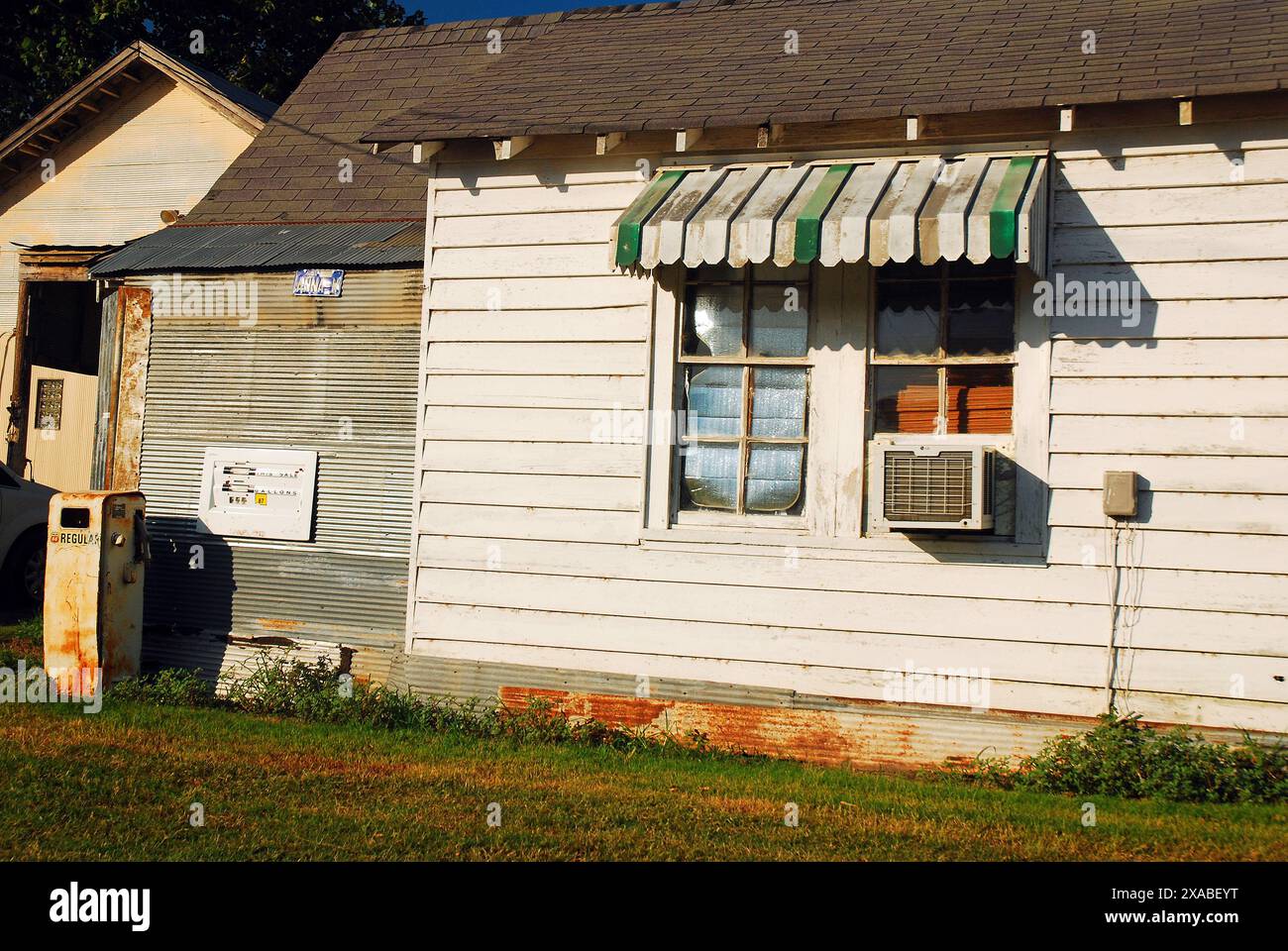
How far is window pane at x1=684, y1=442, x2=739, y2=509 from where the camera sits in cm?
777

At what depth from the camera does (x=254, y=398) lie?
383 inches

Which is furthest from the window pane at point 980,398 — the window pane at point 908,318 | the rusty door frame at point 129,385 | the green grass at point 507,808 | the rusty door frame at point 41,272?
the rusty door frame at point 41,272

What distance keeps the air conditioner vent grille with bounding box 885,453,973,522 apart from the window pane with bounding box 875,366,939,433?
51 cm

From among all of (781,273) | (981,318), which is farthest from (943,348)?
(781,273)

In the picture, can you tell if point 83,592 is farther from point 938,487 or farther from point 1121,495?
point 1121,495

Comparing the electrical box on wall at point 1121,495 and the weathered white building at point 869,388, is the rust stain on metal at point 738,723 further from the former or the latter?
the electrical box on wall at point 1121,495

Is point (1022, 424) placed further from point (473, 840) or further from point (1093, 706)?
point (473, 840)

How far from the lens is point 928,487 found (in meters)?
6.95

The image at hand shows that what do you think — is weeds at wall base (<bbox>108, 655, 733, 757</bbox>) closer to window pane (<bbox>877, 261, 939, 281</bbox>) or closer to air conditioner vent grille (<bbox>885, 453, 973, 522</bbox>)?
air conditioner vent grille (<bbox>885, 453, 973, 522</bbox>)

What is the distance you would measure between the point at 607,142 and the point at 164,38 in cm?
2128

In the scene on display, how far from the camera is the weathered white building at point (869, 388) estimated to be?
688 centimetres
